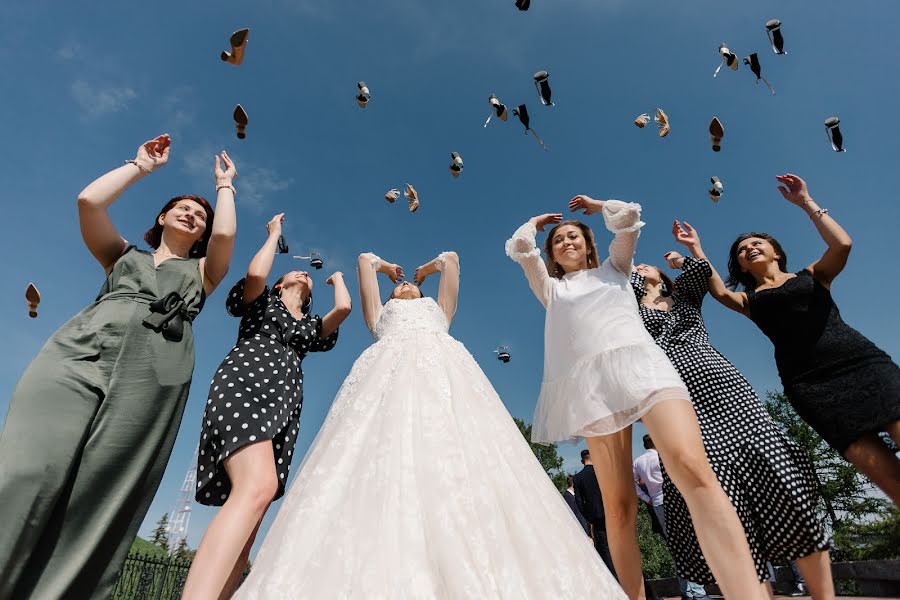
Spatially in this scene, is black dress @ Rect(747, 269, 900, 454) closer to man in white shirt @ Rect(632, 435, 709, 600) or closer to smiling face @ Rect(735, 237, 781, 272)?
smiling face @ Rect(735, 237, 781, 272)

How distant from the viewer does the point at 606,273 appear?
3.25 m

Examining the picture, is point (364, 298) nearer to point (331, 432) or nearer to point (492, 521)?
point (331, 432)

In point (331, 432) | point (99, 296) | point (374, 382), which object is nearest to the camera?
point (99, 296)

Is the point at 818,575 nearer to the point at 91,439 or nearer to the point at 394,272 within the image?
the point at 91,439

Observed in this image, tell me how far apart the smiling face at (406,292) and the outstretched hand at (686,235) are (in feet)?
7.42

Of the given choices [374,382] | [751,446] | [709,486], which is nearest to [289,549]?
[374,382]

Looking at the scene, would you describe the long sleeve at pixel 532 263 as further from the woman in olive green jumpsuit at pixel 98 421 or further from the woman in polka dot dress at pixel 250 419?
the woman in olive green jumpsuit at pixel 98 421

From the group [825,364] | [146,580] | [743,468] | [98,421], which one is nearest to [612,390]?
[743,468]

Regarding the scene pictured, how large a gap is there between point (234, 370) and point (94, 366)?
2.28ft

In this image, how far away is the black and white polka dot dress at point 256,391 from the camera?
2.54 meters

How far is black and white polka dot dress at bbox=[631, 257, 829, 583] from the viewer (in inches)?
109

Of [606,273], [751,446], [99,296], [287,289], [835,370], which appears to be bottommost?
[751,446]

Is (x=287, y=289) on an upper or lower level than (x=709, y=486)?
upper

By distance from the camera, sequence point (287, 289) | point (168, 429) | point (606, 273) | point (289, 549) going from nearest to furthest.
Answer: point (289, 549)
point (168, 429)
point (606, 273)
point (287, 289)
